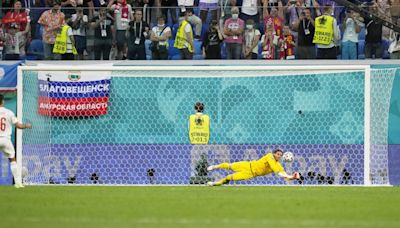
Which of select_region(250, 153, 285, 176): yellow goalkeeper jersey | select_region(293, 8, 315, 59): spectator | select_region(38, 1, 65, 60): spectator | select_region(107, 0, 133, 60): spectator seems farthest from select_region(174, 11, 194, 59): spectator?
select_region(250, 153, 285, 176): yellow goalkeeper jersey

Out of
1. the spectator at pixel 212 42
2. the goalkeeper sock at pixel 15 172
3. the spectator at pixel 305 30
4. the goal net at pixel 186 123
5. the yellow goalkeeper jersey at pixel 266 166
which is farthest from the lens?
the spectator at pixel 212 42

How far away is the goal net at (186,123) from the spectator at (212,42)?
2.16 feet

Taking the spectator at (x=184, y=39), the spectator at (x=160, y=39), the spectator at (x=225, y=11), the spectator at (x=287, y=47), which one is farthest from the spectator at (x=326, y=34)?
the spectator at (x=160, y=39)

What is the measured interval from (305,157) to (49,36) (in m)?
7.41

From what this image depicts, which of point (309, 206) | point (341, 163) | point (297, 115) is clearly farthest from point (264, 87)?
point (309, 206)

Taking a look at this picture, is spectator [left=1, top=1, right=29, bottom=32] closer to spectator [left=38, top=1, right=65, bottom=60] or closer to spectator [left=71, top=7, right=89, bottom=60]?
spectator [left=38, top=1, right=65, bottom=60]

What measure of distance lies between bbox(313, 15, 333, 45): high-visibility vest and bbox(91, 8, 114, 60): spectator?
5.23 meters

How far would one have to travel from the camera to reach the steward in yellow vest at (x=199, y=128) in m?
23.7

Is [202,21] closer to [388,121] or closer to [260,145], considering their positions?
[260,145]

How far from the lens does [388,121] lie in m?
24.8

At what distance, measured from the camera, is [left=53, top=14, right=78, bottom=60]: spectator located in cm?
2584

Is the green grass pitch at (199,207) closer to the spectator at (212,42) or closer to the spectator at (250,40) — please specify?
the spectator at (250,40)

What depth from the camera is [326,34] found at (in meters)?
25.0

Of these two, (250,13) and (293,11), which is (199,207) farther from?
(293,11)
